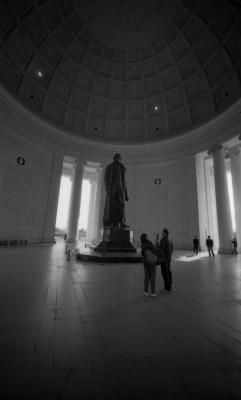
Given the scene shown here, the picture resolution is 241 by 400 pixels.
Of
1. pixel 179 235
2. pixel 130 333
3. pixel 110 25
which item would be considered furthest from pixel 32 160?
pixel 130 333

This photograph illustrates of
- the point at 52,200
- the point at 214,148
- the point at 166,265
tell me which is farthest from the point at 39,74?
the point at 166,265

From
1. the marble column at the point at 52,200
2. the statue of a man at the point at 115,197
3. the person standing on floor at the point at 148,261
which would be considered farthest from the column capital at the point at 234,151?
the person standing on floor at the point at 148,261

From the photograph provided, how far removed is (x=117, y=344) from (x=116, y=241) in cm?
786

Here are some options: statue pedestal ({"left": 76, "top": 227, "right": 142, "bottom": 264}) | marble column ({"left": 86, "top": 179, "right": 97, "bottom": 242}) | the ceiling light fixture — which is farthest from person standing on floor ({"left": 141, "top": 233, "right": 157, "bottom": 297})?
marble column ({"left": 86, "top": 179, "right": 97, "bottom": 242})

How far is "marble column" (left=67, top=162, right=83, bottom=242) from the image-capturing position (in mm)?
20484

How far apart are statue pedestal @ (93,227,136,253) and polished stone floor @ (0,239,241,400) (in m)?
5.59

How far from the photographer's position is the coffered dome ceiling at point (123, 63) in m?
15.9

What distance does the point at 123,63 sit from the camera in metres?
21.0

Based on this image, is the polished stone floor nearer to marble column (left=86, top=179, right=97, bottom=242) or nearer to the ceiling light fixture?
the ceiling light fixture

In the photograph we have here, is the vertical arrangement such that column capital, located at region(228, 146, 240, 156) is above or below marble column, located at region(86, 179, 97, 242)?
above

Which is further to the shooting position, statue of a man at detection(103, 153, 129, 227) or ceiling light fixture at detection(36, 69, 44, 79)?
ceiling light fixture at detection(36, 69, 44, 79)

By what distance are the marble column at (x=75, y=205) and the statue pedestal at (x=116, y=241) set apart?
1117cm

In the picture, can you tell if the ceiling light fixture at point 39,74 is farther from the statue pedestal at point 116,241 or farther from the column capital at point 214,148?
the column capital at point 214,148

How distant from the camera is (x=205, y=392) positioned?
58.0 inches
